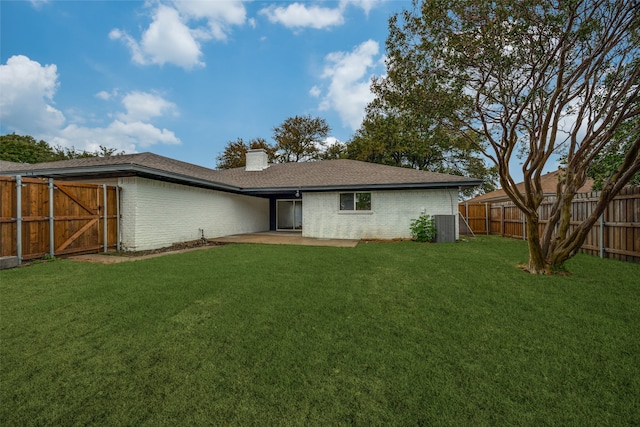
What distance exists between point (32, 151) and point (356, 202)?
111ft

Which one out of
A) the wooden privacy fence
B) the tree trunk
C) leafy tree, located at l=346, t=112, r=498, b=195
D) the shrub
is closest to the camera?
the tree trunk

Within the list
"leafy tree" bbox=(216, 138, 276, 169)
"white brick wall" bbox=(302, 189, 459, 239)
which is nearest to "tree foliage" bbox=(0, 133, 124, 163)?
"leafy tree" bbox=(216, 138, 276, 169)

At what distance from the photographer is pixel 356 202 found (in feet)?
38.9

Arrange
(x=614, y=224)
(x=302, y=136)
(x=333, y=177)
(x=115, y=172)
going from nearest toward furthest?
(x=614, y=224), (x=115, y=172), (x=333, y=177), (x=302, y=136)

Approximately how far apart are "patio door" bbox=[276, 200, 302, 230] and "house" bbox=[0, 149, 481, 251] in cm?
191

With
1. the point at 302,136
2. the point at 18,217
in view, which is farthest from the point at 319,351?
the point at 302,136

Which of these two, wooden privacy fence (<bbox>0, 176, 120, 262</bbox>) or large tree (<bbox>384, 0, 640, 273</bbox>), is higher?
large tree (<bbox>384, 0, 640, 273</bbox>)

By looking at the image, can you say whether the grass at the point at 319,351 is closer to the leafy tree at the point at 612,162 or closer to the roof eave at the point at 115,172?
the roof eave at the point at 115,172

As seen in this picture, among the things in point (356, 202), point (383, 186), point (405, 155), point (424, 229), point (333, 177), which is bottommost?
point (424, 229)

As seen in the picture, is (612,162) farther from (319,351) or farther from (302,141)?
(302,141)

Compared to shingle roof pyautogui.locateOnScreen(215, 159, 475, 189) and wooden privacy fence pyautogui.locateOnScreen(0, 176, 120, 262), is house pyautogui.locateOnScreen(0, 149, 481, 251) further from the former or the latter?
wooden privacy fence pyautogui.locateOnScreen(0, 176, 120, 262)

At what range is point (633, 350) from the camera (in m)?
2.57

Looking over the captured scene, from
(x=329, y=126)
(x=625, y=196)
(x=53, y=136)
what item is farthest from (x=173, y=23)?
(x=53, y=136)

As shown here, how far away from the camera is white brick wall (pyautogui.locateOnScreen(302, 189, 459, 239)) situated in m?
11.3
